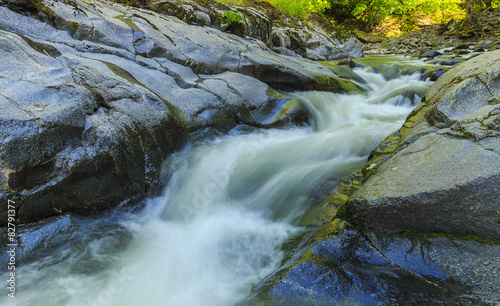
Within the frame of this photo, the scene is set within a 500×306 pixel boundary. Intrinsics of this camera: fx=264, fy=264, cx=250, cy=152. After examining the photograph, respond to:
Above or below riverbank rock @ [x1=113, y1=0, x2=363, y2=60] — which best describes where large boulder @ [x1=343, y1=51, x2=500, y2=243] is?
below

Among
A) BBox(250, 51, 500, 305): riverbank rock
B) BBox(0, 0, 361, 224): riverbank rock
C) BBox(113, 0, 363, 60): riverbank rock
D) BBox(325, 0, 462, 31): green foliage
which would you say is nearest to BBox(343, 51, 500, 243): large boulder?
BBox(250, 51, 500, 305): riverbank rock

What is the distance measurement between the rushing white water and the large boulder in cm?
122

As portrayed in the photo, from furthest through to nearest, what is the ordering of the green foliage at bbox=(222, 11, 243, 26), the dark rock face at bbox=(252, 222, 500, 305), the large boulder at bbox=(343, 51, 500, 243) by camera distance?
the green foliage at bbox=(222, 11, 243, 26), the large boulder at bbox=(343, 51, 500, 243), the dark rock face at bbox=(252, 222, 500, 305)

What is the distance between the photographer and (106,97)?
4.04 metres

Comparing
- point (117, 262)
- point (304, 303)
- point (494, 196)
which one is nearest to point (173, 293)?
point (117, 262)

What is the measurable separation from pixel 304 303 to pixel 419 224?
127 cm

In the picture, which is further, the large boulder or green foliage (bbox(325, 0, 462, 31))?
green foliage (bbox(325, 0, 462, 31))

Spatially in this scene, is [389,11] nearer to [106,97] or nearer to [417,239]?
[106,97]

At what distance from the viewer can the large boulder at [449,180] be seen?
224 centimetres

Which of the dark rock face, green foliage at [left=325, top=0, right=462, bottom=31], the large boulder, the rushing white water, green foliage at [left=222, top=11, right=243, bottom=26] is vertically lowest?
the rushing white water

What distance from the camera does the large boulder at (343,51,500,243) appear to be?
2.24m

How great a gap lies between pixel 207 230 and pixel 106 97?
2534mm

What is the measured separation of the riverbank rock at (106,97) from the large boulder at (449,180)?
3073mm

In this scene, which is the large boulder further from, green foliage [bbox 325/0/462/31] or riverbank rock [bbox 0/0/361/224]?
green foliage [bbox 325/0/462/31]
